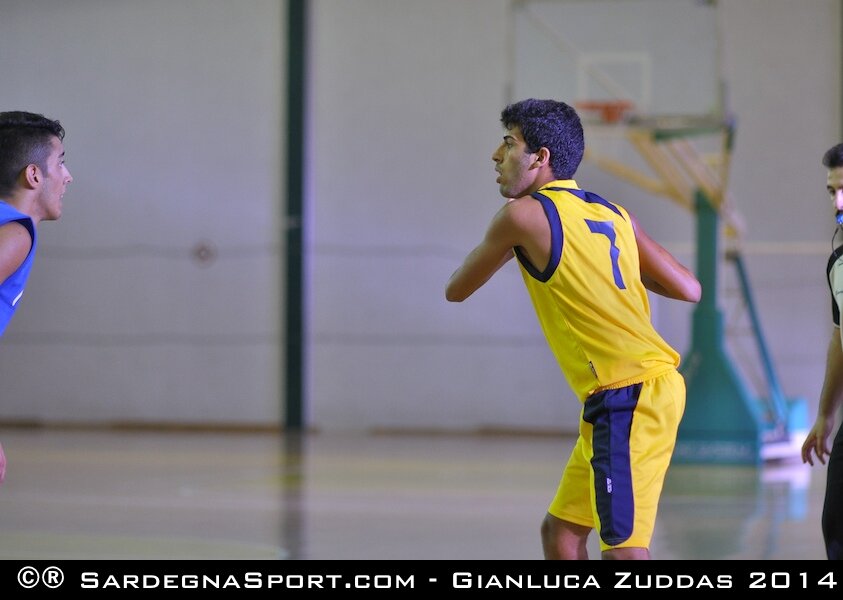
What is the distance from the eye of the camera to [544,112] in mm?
3688

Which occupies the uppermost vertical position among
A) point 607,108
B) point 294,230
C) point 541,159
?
point 294,230

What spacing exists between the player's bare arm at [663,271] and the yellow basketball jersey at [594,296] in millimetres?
79

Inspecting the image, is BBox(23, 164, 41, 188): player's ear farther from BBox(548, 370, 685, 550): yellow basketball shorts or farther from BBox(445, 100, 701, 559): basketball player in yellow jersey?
BBox(548, 370, 685, 550): yellow basketball shorts

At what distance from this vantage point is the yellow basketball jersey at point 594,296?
357cm

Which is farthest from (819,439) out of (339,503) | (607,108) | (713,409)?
(607,108)

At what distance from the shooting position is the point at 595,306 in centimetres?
358

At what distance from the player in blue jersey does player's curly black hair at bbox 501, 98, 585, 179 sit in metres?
1.32

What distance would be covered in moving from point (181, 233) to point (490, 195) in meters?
4.10

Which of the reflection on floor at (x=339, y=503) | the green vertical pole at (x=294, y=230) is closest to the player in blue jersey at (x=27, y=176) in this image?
the reflection on floor at (x=339, y=503)

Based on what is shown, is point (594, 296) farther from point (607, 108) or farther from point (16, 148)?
point (607, 108)

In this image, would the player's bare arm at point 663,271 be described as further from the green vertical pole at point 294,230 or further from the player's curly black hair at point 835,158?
the green vertical pole at point 294,230

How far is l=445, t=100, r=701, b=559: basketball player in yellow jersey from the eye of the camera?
3520mm

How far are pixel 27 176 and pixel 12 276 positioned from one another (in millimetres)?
309
